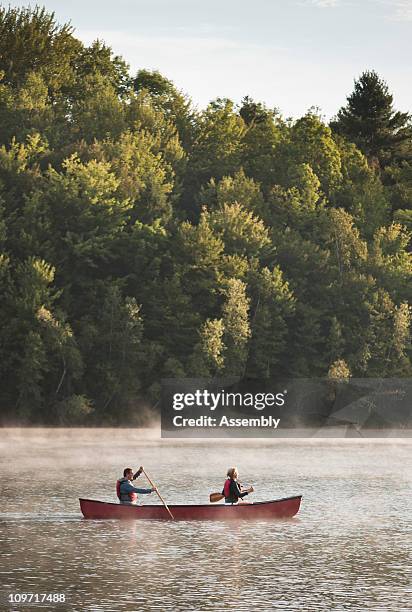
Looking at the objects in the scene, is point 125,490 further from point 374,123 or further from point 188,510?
point 374,123

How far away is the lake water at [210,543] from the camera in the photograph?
1211 inches

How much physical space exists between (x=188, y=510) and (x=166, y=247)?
6886 centimetres

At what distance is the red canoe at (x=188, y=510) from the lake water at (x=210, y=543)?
37cm

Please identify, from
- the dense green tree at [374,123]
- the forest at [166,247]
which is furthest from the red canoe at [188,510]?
the dense green tree at [374,123]

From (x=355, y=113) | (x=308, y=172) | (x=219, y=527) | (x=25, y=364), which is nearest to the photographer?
(x=219, y=527)

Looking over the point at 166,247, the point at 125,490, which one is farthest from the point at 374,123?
the point at 125,490

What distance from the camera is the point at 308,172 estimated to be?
122 metres

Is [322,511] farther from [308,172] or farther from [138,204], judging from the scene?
[308,172]

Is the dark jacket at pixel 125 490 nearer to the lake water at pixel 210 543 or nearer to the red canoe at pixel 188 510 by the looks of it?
the red canoe at pixel 188 510

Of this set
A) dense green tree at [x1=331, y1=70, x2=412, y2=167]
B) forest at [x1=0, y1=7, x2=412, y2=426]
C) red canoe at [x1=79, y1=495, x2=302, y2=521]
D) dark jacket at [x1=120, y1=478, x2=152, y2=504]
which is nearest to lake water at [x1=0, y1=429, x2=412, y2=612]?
red canoe at [x1=79, y1=495, x2=302, y2=521]

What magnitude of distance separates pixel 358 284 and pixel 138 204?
2048 cm

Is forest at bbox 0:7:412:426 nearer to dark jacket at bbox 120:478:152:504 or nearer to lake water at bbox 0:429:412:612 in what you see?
lake water at bbox 0:429:412:612

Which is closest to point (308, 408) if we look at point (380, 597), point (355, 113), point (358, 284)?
point (358, 284)

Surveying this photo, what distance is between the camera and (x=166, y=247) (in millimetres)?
111812
